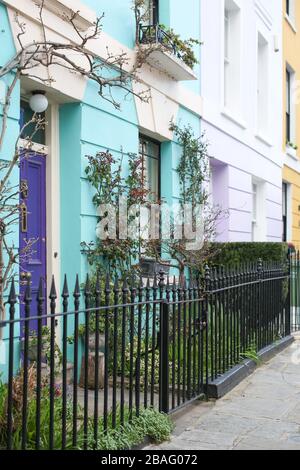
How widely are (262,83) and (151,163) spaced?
6489 mm

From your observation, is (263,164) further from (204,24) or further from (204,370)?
(204,370)

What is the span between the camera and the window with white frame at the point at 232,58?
1240 cm

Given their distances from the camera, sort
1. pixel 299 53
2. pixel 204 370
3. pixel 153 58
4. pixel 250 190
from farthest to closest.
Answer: pixel 299 53 → pixel 250 190 → pixel 153 58 → pixel 204 370

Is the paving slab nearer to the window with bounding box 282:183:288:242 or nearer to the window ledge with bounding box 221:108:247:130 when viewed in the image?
the window ledge with bounding box 221:108:247:130

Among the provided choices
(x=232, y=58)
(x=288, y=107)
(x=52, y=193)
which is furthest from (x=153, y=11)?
(x=288, y=107)

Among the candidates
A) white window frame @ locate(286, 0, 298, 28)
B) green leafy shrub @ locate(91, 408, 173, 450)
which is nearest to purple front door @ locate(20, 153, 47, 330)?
green leafy shrub @ locate(91, 408, 173, 450)

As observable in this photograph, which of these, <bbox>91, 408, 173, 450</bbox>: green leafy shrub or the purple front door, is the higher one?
the purple front door

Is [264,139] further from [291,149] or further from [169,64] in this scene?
[169,64]

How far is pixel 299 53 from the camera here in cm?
1791

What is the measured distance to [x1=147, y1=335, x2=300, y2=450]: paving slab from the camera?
15.9ft

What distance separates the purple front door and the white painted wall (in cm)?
471

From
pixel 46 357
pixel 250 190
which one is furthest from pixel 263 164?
pixel 46 357

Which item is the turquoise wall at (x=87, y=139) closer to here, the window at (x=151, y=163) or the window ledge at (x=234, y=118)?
the window at (x=151, y=163)
